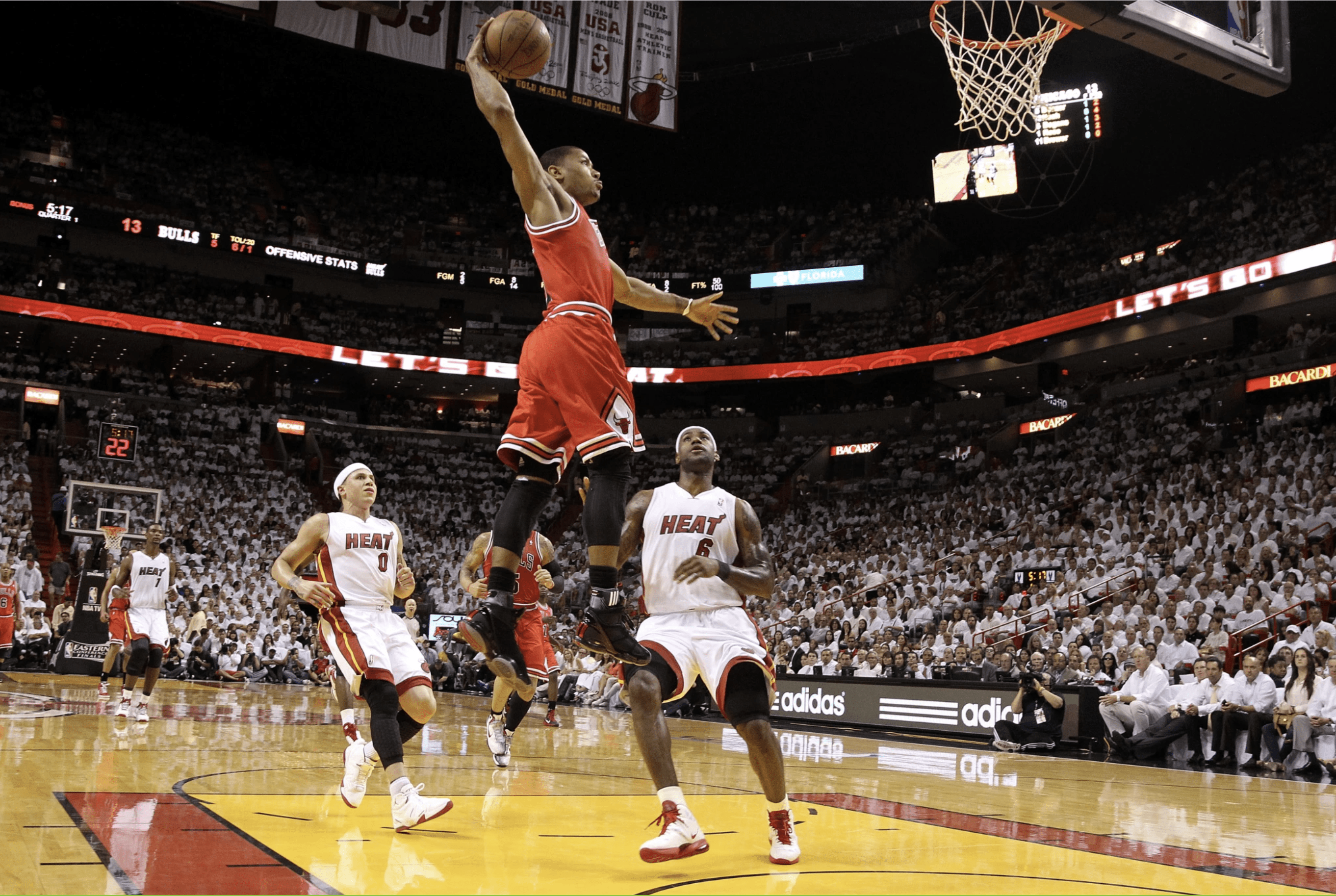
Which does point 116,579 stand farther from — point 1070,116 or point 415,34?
point 1070,116

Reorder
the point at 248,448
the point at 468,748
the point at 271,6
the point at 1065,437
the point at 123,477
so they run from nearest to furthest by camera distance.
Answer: the point at 468,748 → the point at 271,6 → the point at 1065,437 → the point at 123,477 → the point at 248,448

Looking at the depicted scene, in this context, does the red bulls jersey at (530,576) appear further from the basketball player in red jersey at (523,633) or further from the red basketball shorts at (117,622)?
the red basketball shorts at (117,622)

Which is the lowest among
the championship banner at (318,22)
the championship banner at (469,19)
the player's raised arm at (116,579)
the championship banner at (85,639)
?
the championship banner at (85,639)

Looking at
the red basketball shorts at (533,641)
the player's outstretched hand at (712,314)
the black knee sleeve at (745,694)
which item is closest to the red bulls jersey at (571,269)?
the player's outstretched hand at (712,314)

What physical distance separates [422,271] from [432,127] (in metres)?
4.71

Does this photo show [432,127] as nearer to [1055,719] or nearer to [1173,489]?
[1173,489]

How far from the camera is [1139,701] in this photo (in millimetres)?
12234

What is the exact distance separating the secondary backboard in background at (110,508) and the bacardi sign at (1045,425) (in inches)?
867

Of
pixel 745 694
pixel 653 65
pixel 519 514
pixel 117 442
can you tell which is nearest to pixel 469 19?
pixel 653 65

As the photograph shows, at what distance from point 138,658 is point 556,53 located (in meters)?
11.5

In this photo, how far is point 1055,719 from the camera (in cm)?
1282

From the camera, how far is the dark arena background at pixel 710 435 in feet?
16.6

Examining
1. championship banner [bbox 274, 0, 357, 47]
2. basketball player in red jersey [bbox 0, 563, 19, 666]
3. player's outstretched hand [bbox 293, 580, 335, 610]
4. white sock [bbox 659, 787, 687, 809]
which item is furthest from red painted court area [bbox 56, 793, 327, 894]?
basketball player in red jersey [bbox 0, 563, 19, 666]

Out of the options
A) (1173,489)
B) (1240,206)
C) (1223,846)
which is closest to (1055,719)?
(1223,846)
